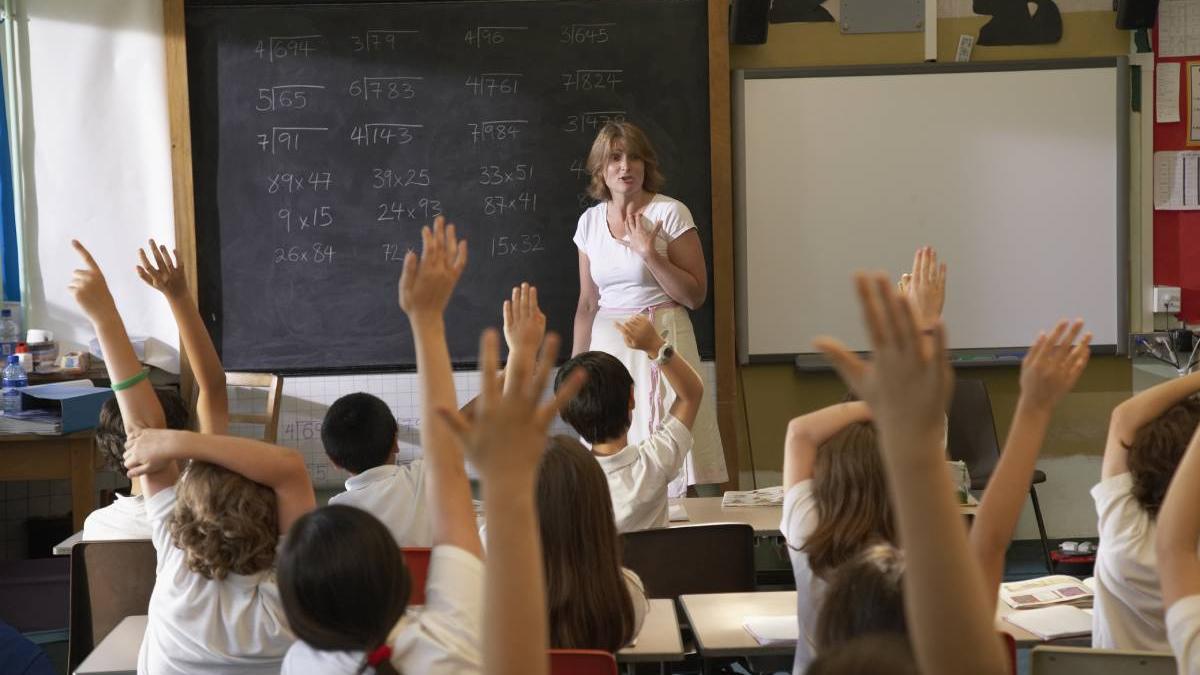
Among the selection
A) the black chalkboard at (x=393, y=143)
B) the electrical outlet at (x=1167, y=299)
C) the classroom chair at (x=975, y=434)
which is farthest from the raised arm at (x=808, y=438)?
the electrical outlet at (x=1167, y=299)

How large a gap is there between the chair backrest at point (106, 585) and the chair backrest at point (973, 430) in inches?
129

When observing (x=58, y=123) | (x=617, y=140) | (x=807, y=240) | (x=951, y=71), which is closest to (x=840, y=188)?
(x=807, y=240)

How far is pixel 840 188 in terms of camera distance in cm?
531

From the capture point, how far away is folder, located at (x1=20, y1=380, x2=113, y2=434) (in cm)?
437

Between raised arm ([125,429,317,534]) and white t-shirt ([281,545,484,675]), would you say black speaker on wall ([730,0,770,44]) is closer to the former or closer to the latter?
raised arm ([125,429,317,534])

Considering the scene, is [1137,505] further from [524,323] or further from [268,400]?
→ [268,400]

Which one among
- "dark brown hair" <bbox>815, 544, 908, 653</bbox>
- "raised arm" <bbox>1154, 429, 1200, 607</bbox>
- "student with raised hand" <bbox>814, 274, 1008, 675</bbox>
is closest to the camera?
"student with raised hand" <bbox>814, 274, 1008, 675</bbox>

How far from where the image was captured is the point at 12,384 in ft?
15.3

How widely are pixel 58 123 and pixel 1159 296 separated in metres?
4.77

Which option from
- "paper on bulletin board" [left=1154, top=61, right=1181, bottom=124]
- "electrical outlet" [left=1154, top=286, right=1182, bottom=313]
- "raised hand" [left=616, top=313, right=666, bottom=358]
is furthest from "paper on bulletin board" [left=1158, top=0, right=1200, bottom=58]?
"raised hand" [left=616, top=313, right=666, bottom=358]

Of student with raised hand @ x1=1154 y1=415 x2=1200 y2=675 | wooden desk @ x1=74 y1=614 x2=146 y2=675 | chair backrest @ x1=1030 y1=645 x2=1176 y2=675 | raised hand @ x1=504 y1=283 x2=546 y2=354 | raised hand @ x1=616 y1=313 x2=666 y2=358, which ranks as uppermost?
raised hand @ x1=504 y1=283 x2=546 y2=354

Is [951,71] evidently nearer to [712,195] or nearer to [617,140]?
[712,195]

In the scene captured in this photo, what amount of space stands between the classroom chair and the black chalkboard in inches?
50.7

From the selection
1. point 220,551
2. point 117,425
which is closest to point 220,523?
point 220,551
